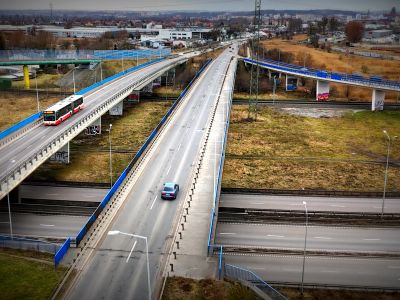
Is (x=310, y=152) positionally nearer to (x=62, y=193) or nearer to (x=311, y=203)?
(x=311, y=203)

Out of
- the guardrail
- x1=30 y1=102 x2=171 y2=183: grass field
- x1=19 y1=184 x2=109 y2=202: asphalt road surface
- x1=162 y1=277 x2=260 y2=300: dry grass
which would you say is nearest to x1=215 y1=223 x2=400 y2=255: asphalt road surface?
the guardrail

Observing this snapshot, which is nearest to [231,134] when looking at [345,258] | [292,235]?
[292,235]

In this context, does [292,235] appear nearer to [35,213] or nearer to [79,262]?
[79,262]

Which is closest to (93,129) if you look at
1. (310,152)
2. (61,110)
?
(61,110)

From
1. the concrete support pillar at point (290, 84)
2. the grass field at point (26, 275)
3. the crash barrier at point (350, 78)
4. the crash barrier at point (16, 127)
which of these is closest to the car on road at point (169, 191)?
the grass field at point (26, 275)

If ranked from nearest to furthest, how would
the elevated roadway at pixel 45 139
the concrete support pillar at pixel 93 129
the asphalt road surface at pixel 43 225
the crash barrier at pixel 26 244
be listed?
the crash barrier at pixel 26 244
the elevated roadway at pixel 45 139
the asphalt road surface at pixel 43 225
the concrete support pillar at pixel 93 129

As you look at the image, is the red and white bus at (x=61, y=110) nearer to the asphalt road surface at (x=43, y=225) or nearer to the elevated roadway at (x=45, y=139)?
the elevated roadway at (x=45, y=139)
